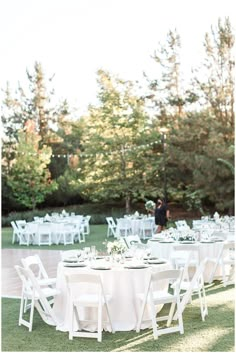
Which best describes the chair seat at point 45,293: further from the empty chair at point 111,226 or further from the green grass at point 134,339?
the empty chair at point 111,226

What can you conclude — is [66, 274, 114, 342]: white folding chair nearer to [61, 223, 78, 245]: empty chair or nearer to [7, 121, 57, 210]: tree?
[61, 223, 78, 245]: empty chair

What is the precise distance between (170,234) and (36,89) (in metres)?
22.9

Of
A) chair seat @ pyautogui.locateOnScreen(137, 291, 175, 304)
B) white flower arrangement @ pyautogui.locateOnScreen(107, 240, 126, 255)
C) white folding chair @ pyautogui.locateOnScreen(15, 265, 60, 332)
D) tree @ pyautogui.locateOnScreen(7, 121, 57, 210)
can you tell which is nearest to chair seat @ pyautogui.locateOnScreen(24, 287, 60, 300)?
white folding chair @ pyautogui.locateOnScreen(15, 265, 60, 332)

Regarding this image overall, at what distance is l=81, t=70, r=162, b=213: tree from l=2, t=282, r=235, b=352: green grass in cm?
1751

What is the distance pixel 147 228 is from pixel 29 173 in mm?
10195

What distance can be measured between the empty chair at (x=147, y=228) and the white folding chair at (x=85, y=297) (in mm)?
10713

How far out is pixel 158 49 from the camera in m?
25.1

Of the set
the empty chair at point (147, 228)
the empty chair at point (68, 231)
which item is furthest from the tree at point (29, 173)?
the empty chair at point (68, 231)

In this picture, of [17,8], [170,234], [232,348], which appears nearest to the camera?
[17,8]

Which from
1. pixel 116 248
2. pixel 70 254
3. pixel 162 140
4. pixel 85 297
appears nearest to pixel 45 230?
pixel 162 140

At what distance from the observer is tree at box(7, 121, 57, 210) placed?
82.1ft

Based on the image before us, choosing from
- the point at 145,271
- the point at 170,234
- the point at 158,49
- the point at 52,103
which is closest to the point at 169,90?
the point at 158,49

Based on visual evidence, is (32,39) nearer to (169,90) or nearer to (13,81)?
(169,90)

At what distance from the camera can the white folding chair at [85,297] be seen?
16.9ft
